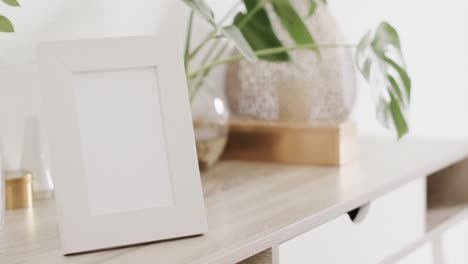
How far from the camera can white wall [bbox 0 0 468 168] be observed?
1.33 metres

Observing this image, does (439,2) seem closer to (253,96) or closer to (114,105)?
(253,96)

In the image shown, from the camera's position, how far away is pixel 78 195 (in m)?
0.99

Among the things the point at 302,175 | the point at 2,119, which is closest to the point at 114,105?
the point at 2,119

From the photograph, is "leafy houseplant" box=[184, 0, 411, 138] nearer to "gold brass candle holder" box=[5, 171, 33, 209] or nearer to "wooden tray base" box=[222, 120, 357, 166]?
"wooden tray base" box=[222, 120, 357, 166]

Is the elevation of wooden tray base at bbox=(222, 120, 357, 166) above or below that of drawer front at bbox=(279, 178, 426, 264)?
above

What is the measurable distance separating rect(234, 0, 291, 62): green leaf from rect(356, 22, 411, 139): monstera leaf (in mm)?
212

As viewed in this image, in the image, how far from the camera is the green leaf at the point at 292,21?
1.43m

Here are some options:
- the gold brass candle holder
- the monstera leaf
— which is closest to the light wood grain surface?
the gold brass candle holder

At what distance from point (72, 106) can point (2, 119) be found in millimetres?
350

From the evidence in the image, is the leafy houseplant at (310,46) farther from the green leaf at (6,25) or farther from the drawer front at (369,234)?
the green leaf at (6,25)

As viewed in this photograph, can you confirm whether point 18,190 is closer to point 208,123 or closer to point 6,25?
point 6,25

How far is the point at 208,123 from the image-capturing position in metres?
1.55

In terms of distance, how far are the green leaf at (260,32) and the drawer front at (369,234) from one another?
34cm

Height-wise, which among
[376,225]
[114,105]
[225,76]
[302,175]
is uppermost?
[225,76]
